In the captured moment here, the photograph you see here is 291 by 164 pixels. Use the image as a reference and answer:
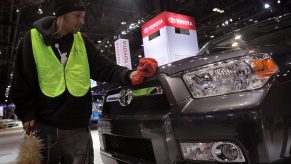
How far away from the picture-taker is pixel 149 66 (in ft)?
→ 5.61

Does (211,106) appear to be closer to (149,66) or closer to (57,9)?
(149,66)

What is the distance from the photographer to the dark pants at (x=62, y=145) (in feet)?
5.70

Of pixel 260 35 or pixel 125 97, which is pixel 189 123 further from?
pixel 260 35

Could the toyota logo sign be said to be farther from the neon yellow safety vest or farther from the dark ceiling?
the neon yellow safety vest

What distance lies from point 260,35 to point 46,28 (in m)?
1.70

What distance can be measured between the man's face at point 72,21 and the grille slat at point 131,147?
82 centimetres

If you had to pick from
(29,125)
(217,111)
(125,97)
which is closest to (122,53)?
(125,97)

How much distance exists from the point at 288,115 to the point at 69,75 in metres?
1.27

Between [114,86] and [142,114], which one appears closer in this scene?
[142,114]

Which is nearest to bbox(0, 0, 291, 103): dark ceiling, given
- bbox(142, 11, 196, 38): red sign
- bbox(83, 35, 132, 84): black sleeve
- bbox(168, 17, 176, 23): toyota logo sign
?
bbox(142, 11, 196, 38): red sign

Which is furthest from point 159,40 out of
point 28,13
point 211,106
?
point 28,13

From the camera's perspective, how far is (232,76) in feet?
4.54

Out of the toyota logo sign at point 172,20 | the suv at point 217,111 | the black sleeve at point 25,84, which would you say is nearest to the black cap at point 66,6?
the black sleeve at point 25,84

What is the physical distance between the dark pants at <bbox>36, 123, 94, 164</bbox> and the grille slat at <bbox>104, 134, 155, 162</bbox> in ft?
0.88
